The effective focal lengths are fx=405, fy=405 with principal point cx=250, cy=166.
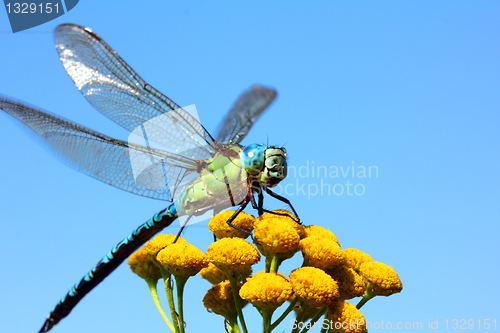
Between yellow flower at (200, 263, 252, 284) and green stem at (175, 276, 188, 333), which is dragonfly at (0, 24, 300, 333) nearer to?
yellow flower at (200, 263, 252, 284)

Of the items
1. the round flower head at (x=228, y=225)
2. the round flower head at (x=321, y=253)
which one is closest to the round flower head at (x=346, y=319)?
the round flower head at (x=321, y=253)

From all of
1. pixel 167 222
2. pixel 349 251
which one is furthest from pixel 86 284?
pixel 349 251

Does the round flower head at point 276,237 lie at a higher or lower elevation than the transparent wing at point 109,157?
lower

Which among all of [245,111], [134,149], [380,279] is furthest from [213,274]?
[245,111]

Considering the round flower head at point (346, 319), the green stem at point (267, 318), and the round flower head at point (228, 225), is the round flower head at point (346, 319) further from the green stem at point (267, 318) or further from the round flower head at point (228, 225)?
the round flower head at point (228, 225)

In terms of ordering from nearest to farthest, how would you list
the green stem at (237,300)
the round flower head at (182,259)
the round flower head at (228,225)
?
the green stem at (237,300) < the round flower head at (182,259) < the round flower head at (228,225)

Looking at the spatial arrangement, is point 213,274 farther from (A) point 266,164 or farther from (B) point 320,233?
(A) point 266,164

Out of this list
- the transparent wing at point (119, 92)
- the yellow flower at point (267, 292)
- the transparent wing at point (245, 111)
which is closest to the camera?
the yellow flower at point (267, 292)
